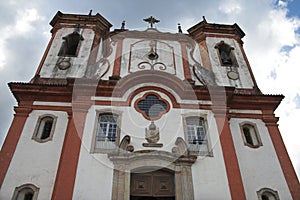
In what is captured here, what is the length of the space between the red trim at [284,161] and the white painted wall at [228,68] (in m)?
3.05

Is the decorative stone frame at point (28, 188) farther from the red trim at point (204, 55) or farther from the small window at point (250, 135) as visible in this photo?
the red trim at point (204, 55)

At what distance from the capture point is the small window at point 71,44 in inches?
666

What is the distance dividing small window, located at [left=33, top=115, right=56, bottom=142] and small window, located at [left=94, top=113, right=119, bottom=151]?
2.10m

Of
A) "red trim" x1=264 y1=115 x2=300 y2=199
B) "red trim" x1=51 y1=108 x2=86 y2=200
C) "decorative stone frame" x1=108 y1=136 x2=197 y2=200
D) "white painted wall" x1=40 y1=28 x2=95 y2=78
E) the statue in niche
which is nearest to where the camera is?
A: "red trim" x1=51 y1=108 x2=86 y2=200

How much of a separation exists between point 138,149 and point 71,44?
961 centimetres

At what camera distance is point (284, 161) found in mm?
11945

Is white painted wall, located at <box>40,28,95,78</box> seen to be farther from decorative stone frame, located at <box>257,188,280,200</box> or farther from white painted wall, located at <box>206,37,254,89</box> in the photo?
decorative stone frame, located at <box>257,188,280,200</box>

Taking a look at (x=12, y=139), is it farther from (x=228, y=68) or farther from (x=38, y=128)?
(x=228, y=68)

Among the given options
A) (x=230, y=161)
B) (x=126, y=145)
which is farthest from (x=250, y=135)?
(x=126, y=145)

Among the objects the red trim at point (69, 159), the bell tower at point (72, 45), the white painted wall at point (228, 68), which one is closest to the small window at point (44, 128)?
the red trim at point (69, 159)

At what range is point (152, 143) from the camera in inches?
451

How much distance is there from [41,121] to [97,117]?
257cm

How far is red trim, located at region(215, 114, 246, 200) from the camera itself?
10.3 m

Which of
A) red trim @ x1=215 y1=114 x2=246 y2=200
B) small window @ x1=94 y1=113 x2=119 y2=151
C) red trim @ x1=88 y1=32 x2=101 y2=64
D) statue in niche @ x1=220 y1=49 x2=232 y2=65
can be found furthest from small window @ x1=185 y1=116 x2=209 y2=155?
red trim @ x1=88 y1=32 x2=101 y2=64
